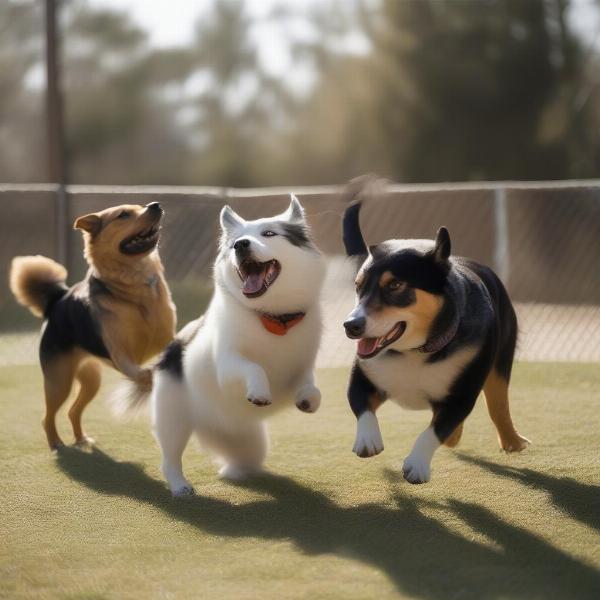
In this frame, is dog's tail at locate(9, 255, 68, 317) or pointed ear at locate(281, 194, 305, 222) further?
dog's tail at locate(9, 255, 68, 317)

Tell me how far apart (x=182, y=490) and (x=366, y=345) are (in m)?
1.10

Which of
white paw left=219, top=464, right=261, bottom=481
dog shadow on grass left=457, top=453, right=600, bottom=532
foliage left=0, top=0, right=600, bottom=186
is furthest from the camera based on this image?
foliage left=0, top=0, right=600, bottom=186

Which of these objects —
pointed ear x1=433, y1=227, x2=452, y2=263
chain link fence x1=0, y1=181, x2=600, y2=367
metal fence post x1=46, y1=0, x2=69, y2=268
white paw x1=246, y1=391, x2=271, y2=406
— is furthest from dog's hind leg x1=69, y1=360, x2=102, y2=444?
metal fence post x1=46, y1=0, x2=69, y2=268

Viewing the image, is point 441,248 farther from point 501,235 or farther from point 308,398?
point 501,235

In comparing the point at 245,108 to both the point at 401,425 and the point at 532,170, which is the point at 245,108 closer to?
the point at 532,170

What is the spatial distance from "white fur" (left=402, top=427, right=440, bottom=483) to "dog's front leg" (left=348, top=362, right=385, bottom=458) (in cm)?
12

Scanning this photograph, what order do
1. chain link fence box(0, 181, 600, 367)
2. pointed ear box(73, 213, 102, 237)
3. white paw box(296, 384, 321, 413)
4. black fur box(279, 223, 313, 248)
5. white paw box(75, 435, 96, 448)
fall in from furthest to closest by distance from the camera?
chain link fence box(0, 181, 600, 367), white paw box(75, 435, 96, 448), pointed ear box(73, 213, 102, 237), black fur box(279, 223, 313, 248), white paw box(296, 384, 321, 413)

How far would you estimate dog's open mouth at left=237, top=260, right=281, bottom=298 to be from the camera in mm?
3916

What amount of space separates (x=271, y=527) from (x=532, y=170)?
16.0 meters

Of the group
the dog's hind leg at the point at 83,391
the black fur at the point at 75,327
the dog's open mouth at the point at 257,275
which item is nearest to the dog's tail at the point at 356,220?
the dog's open mouth at the point at 257,275

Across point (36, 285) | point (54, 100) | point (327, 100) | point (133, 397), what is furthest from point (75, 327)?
point (327, 100)

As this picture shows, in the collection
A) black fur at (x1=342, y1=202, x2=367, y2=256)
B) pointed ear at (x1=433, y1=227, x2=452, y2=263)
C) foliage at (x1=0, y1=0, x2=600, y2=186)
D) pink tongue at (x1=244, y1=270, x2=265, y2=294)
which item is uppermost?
pointed ear at (x1=433, y1=227, x2=452, y2=263)

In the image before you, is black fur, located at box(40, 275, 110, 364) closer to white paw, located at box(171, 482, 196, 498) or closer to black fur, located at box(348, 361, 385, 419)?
white paw, located at box(171, 482, 196, 498)

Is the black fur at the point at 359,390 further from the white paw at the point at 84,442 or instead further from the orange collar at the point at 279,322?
the white paw at the point at 84,442
